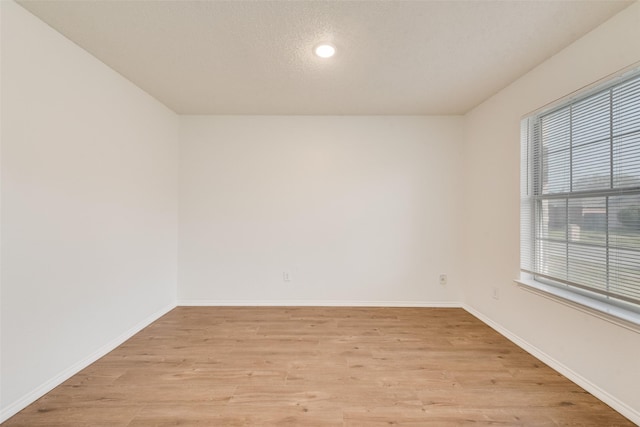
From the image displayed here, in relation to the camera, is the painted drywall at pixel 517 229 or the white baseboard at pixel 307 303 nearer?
the painted drywall at pixel 517 229

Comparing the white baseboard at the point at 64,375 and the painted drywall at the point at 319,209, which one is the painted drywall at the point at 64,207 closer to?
the white baseboard at the point at 64,375

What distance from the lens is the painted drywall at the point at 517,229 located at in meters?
1.55

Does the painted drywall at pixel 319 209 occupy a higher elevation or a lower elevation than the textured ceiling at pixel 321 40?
lower

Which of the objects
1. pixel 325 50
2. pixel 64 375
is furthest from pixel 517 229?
pixel 64 375

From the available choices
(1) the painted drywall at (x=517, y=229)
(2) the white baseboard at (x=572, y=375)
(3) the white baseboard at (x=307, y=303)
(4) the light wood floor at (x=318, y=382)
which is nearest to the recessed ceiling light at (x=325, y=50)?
(1) the painted drywall at (x=517, y=229)

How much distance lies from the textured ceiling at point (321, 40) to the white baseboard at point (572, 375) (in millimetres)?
2380

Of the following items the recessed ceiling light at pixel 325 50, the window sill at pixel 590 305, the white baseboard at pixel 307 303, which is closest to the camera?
the window sill at pixel 590 305

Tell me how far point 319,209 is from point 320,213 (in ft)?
0.18

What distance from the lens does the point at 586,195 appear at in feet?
5.93

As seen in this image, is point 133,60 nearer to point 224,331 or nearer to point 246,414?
point 224,331

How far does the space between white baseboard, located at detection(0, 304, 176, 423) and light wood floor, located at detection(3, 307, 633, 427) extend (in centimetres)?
5

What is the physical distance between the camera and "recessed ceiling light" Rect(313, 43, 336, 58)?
187 centimetres

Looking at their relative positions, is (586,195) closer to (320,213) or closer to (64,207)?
(320,213)

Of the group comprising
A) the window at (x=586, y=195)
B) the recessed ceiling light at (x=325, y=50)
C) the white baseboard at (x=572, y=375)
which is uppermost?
the recessed ceiling light at (x=325, y=50)
